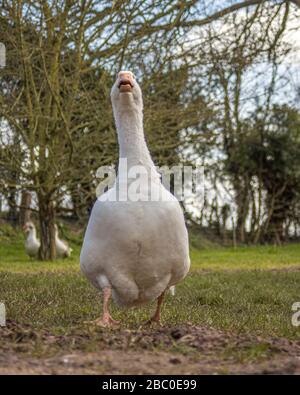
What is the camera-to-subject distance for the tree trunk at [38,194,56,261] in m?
19.5

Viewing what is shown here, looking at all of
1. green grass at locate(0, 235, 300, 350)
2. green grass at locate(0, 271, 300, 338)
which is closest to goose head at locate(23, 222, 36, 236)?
green grass at locate(0, 235, 300, 350)

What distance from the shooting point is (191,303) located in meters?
9.20

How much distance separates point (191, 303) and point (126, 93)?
3550 millimetres

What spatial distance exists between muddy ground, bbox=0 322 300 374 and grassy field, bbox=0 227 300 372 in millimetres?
50

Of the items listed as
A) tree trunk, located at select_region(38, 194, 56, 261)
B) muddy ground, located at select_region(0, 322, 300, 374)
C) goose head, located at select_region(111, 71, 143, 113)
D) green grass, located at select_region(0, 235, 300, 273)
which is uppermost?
goose head, located at select_region(111, 71, 143, 113)

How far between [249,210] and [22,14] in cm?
1659

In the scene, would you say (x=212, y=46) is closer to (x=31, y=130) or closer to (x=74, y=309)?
(x=31, y=130)

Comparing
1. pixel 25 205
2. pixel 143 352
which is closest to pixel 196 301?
pixel 143 352

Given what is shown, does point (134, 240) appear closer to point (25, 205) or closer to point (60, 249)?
point (60, 249)

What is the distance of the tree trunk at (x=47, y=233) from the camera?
64.0ft

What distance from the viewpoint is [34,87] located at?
1723 centimetres

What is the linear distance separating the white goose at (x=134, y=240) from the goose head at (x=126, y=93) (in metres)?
0.01

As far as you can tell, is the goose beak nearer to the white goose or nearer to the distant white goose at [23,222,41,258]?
the white goose

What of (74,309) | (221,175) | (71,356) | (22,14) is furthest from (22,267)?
(221,175)
